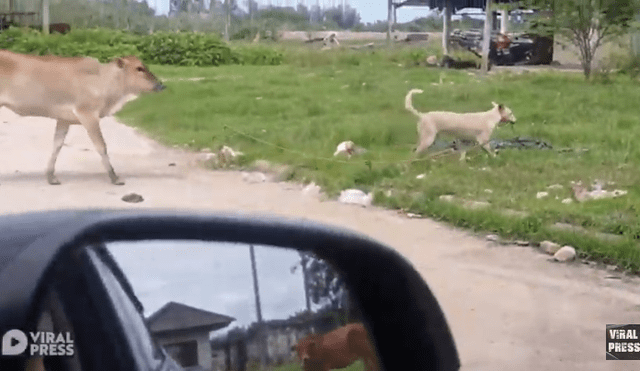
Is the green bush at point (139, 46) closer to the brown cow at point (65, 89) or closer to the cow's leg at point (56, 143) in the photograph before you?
the brown cow at point (65, 89)

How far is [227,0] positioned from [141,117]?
397 mm

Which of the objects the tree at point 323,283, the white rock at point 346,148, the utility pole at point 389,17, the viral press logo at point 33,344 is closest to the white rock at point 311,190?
the white rock at point 346,148

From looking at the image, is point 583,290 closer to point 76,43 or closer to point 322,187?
point 322,187

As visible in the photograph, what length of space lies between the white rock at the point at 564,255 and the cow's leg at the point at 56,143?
112cm

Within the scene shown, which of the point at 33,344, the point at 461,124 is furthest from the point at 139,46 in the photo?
the point at 33,344

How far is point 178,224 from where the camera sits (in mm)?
1220

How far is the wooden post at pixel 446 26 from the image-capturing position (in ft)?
8.06

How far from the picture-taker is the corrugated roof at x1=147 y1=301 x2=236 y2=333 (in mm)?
1227

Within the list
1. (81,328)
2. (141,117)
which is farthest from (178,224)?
(141,117)

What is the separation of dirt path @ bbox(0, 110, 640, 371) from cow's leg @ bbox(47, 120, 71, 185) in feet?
0.05

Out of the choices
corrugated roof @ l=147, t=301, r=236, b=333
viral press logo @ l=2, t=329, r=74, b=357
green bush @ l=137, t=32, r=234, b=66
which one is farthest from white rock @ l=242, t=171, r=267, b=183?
viral press logo @ l=2, t=329, r=74, b=357

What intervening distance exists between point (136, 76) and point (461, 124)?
2.56 ft

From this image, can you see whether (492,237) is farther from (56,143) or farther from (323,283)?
(56,143)

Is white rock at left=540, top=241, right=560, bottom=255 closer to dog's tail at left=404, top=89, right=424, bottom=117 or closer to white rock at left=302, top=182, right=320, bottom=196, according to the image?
dog's tail at left=404, top=89, right=424, bottom=117
